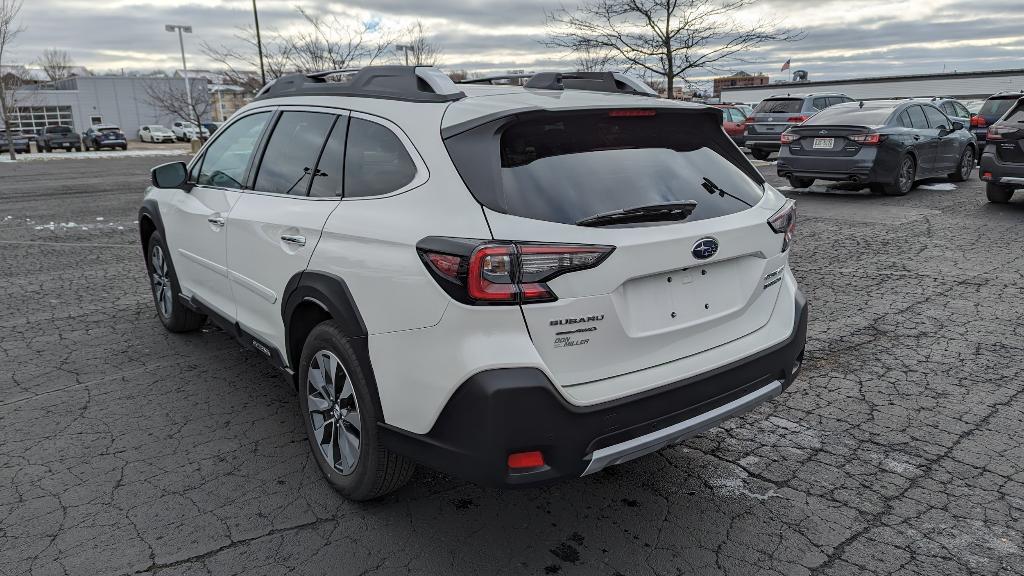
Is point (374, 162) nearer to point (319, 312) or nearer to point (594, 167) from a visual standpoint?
point (319, 312)

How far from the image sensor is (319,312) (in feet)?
10.3

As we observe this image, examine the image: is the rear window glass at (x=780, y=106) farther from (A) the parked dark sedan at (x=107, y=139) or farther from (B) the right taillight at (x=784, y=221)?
(A) the parked dark sedan at (x=107, y=139)

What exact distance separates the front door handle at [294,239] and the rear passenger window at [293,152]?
0.22m

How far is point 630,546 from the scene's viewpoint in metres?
2.81

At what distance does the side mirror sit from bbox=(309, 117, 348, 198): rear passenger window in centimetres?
194

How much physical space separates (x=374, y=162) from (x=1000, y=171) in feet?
33.8

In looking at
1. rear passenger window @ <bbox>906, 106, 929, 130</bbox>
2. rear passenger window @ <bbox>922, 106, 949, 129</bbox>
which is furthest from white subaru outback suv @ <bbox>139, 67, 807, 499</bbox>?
rear passenger window @ <bbox>922, 106, 949, 129</bbox>

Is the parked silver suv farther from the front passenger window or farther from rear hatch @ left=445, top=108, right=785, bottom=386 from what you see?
rear hatch @ left=445, top=108, right=785, bottom=386

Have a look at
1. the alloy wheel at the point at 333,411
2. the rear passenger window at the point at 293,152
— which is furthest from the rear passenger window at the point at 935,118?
the alloy wheel at the point at 333,411

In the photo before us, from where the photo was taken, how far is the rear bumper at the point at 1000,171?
32.2ft

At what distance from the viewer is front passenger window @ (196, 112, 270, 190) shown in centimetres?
404

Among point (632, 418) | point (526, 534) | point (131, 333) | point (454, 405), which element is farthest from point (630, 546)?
point (131, 333)

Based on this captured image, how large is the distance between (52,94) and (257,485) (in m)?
89.0

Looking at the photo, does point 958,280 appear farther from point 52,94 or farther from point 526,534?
point 52,94
